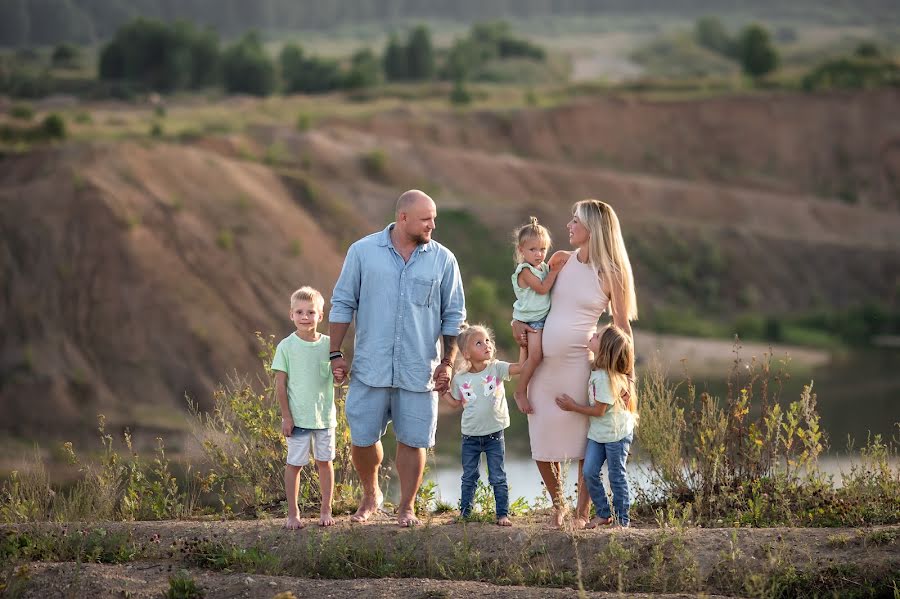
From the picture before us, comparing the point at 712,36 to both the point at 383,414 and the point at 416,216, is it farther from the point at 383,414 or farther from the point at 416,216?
the point at 383,414

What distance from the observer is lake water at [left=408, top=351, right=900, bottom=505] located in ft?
57.7

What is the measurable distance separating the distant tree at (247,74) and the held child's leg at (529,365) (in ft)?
149

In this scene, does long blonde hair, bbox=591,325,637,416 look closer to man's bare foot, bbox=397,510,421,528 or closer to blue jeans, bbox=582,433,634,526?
blue jeans, bbox=582,433,634,526

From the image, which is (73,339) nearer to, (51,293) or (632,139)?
(51,293)

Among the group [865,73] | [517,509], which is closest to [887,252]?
[865,73]

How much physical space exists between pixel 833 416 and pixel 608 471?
18.6m

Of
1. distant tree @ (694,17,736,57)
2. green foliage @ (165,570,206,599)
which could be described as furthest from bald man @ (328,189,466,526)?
distant tree @ (694,17,736,57)

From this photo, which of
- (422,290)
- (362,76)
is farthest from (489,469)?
(362,76)

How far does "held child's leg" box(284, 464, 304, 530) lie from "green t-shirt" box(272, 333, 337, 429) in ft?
0.99

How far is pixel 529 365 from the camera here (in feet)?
25.0

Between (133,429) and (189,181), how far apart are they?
7.88m

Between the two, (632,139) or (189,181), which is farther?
(632,139)

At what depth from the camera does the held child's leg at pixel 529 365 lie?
7.63 meters

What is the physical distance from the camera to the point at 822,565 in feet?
22.5
